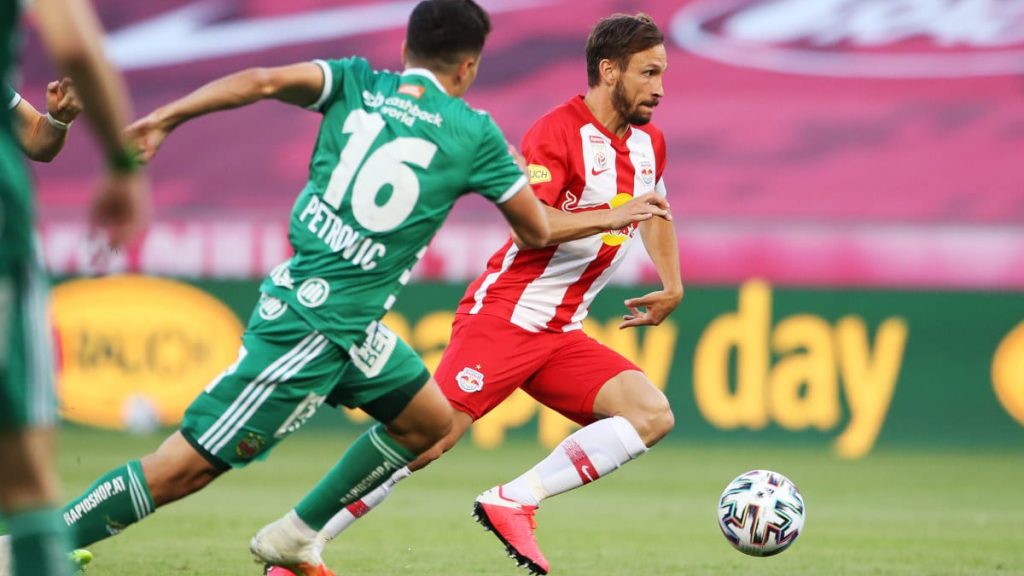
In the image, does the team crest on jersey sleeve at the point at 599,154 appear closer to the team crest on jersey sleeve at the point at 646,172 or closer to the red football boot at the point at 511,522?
the team crest on jersey sleeve at the point at 646,172

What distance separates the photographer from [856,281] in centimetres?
1820

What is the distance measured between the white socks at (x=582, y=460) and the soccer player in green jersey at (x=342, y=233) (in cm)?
150

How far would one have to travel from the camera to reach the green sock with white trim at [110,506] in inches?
201

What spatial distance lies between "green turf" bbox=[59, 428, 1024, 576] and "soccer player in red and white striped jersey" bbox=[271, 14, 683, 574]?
2.02 feet

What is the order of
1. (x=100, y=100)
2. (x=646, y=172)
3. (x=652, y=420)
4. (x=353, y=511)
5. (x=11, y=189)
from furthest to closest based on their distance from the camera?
(x=646, y=172) → (x=652, y=420) → (x=353, y=511) → (x=100, y=100) → (x=11, y=189)

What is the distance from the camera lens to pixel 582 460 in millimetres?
6676

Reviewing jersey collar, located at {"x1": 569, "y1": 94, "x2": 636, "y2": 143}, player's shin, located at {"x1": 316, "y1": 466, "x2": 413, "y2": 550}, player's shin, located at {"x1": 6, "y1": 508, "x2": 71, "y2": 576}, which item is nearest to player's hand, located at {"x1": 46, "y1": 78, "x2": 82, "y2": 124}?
player's shin, located at {"x1": 316, "y1": 466, "x2": 413, "y2": 550}

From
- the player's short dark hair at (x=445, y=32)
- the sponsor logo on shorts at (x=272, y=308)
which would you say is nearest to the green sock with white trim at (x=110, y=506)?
the sponsor logo on shorts at (x=272, y=308)

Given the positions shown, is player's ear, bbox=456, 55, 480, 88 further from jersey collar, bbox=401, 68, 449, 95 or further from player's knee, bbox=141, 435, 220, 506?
player's knee, bbox=141, 435, 220, 506

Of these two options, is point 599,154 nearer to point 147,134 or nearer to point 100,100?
point 147,134

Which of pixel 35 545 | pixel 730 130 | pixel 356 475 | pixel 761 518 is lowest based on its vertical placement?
pixel 761 518

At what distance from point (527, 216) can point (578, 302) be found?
1.72 meters

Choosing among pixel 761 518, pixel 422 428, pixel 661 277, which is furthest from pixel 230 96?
pixel 761 518

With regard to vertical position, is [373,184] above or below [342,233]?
above
